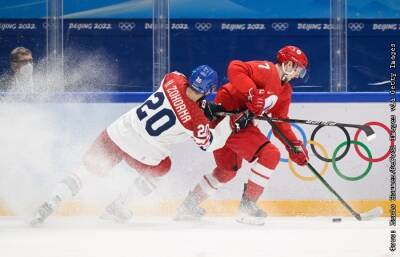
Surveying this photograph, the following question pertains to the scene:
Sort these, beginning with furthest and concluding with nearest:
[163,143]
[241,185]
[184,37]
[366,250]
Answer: [184,37] < [241,185] < [163,143] < [366,250]

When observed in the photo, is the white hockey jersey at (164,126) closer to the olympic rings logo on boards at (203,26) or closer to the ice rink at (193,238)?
the ice rink at (193,238)

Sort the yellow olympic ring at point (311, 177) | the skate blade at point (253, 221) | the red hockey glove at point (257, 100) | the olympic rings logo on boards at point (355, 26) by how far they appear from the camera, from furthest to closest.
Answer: the olympic rings logo on boards at point (355, 26) < the yellow olympic ring at point (311, 177) < the skate blade at point (253, 221) < the red hockey glove at point (257, 100)

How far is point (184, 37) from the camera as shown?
7426 mm

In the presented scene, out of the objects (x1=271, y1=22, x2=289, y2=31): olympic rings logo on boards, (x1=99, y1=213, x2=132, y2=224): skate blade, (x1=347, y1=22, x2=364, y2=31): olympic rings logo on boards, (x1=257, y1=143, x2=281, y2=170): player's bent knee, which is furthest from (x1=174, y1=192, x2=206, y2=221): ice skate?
(x1=347, y1=22, x2=364, y2=31): olympic rings logo on boards

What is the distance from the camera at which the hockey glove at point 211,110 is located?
547 centimetres

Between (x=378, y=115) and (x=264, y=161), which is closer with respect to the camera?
(x=264, y=161)

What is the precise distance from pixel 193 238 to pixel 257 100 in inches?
38.4

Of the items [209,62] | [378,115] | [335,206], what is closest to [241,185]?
[335,206]

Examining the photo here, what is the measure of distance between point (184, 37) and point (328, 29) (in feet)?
3.70

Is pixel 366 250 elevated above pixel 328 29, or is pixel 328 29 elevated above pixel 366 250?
pixel 328 29

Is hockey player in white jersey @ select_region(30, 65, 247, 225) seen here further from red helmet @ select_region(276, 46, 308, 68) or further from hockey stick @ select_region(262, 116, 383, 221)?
red helmet @ select_region(276, 46, 308, 68)

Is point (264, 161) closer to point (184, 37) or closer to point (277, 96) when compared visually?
point (277, 96)

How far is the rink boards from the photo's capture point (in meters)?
6.08

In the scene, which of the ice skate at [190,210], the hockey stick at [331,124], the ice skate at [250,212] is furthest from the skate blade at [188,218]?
the hockey stick at [331,124]
